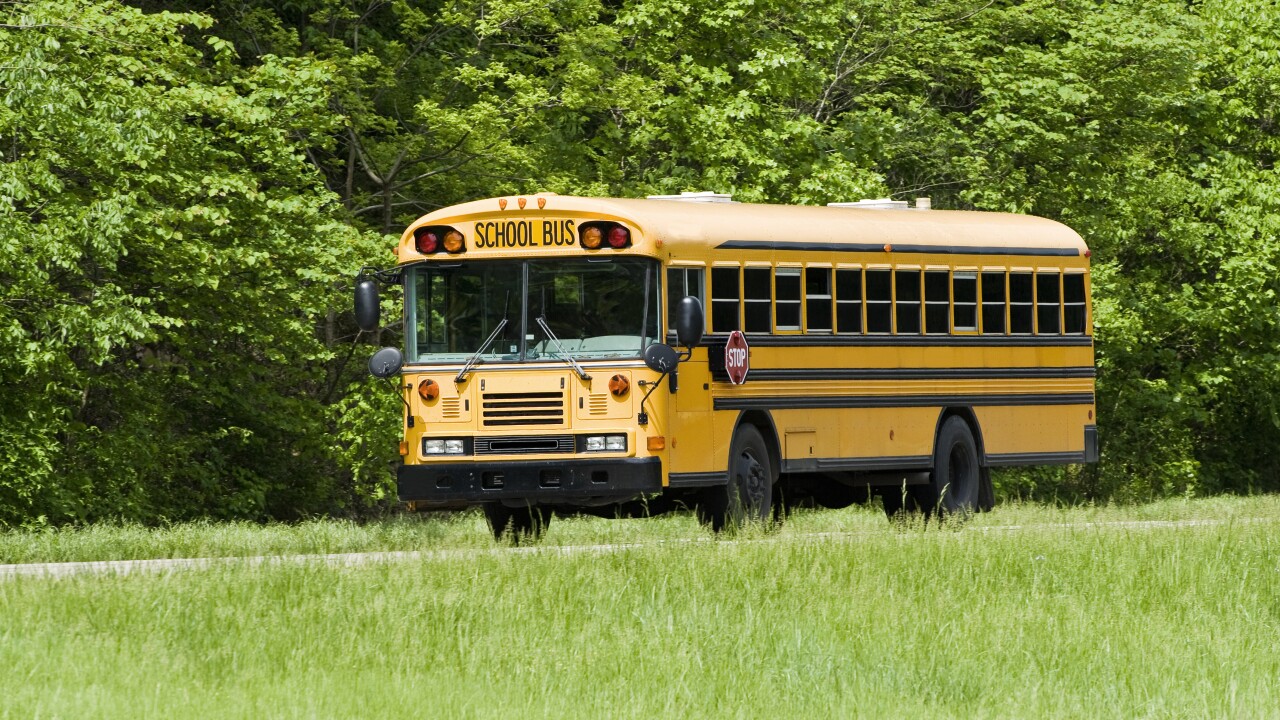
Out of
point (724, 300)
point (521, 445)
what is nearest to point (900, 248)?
point (724, 300)

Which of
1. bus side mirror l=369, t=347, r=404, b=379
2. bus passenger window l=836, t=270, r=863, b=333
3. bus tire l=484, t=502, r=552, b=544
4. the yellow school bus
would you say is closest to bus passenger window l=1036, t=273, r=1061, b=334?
the yellow school bus

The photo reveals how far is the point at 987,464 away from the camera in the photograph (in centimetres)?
2023

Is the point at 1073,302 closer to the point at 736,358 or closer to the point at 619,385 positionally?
the point at 736,358

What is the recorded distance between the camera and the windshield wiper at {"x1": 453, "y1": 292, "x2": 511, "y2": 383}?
1644 centimetres

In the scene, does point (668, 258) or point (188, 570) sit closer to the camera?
point (188, 570)

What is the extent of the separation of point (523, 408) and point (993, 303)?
5.66 metres

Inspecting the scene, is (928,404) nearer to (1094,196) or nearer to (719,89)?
(719,89)

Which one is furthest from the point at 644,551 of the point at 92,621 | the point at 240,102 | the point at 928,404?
the point at 240,102

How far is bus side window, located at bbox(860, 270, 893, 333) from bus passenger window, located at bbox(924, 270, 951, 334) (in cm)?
53

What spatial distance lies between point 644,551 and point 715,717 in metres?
5.26

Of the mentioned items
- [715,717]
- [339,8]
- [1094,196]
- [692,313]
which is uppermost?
[339,8]

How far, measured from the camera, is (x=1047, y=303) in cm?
2089

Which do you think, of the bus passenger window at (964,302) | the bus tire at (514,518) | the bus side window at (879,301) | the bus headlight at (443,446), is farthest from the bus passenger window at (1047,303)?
the bus headlight at (443,446)

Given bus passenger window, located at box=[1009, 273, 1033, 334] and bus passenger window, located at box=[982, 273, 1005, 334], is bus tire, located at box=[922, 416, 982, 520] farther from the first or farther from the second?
bus passenger window, located at box=[1009, 273, 1033, 334]
